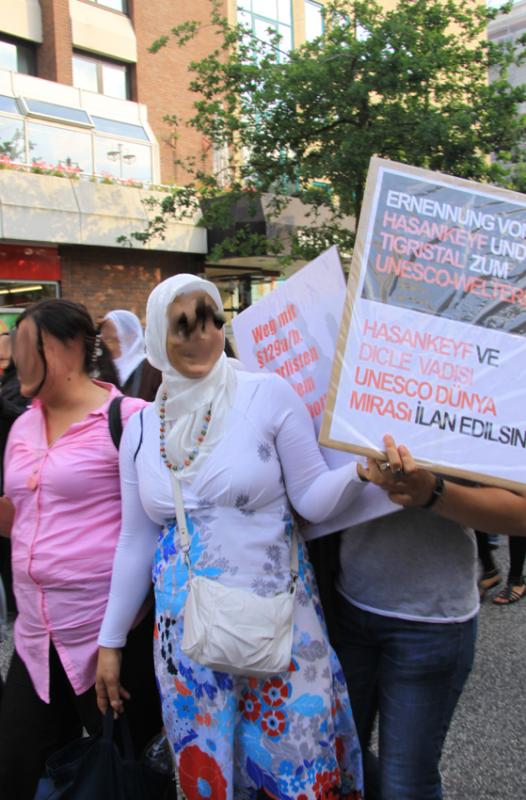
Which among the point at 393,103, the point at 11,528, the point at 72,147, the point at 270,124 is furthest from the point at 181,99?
the point at 11,528

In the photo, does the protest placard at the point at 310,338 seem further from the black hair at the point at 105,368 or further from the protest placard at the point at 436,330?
the black hair at the point at 105,368

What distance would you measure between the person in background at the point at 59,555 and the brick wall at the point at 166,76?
51.6ft

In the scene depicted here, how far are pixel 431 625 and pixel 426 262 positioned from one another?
89 centimetres

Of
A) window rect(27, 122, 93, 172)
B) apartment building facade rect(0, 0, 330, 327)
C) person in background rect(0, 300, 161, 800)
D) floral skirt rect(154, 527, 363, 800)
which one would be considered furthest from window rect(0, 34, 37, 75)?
floral skirt rect(154, 527, 363, 800)

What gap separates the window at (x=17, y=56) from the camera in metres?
15.2

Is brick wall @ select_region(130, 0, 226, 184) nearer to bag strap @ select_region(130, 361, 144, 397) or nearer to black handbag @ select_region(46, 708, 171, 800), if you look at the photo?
bag strap @ select_region(130, 361, 144, 397)

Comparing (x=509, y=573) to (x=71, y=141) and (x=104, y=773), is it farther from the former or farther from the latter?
(x=71, y=141)

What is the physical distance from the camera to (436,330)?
149cm

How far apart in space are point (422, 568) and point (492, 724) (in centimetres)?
208

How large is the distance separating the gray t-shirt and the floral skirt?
0.19 m

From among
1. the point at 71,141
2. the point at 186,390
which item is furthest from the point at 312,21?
the point at 186,390

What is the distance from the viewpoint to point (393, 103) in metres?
10.6

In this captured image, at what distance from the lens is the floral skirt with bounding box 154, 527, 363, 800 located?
65.3 inches

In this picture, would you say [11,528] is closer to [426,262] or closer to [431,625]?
[431,625]
